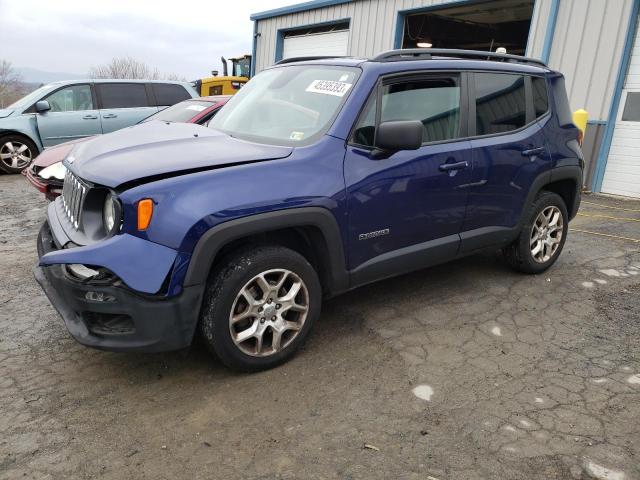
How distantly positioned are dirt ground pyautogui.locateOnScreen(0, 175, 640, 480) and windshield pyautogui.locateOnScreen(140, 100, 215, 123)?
326 centimetres

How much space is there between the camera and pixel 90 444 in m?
2.36

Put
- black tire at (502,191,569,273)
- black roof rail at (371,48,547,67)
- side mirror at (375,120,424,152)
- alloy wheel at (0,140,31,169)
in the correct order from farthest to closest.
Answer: alloy wheel at (0,140,31,169) → black tire at (502,191,569,273) → black roof rail at (371,48,547,67) → side mirror at (375,120,424,152)

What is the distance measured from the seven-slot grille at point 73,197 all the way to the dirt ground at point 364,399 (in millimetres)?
870

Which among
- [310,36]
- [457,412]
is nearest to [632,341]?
[457,412]

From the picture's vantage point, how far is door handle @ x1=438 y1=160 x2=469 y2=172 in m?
3.49

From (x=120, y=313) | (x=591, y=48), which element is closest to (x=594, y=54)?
(x=591, y=48)

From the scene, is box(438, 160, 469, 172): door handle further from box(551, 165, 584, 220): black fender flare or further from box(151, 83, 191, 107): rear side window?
box(151, 83, 191, 107): rear side window

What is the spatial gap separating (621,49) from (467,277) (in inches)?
255

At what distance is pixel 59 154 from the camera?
19.4 feet

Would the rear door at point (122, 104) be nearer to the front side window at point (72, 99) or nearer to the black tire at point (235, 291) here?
the front side window at point (72, 99)

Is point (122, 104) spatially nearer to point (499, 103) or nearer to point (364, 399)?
point (499, 103)

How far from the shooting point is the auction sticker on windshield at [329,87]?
128 inches

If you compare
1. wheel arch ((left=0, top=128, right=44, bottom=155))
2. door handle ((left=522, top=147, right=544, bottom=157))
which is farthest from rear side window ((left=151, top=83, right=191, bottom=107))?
door handle ((left=522, top=147, right=544, bottom=157))

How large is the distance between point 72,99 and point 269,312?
8.59 metres
